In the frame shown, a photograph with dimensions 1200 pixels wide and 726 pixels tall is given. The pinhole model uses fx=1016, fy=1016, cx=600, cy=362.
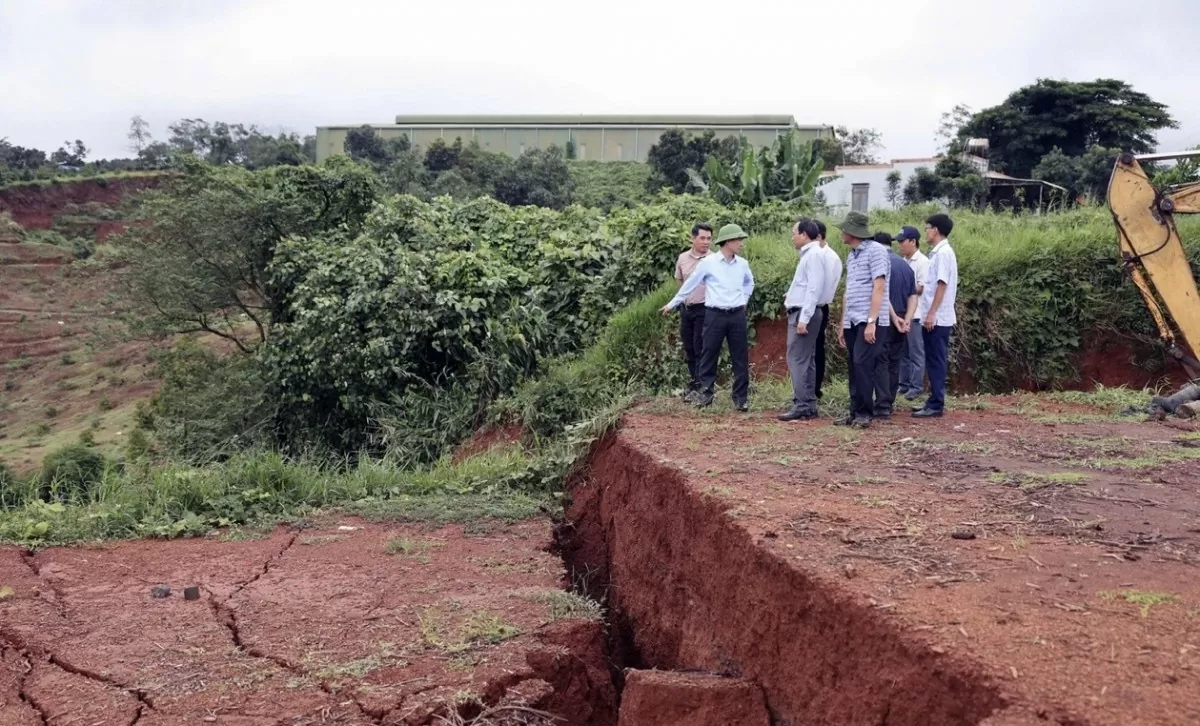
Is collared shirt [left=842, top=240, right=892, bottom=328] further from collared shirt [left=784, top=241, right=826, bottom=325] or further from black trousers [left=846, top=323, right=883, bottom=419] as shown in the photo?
collared shirt [left=784, top=241, right=826, bottom=325]

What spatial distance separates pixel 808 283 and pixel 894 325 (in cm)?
82

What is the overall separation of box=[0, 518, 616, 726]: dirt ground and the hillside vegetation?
1014 millimetres

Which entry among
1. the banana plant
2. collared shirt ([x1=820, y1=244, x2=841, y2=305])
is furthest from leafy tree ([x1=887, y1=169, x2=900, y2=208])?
collared shirt ([x1=820, y1=244, x2=841, y2=305])

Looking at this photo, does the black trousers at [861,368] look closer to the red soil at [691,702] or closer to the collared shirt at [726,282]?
the collared shirt at [726,282]

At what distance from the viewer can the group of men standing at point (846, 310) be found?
7461 mm

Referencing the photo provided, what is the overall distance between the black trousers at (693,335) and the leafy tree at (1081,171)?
1659cm

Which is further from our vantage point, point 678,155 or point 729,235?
point 678,155

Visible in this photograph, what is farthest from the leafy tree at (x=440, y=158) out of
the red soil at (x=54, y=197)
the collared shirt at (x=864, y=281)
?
the collared shirt at (x=864, y=281)

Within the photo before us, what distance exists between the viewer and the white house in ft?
94.7


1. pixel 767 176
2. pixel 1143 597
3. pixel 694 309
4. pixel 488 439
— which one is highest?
pixel 767 176

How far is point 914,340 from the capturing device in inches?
374

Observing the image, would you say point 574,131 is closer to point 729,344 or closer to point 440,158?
point 440,158

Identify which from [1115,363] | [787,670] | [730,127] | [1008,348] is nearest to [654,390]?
[1008,348]

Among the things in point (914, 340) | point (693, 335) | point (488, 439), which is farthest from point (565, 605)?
point (488, 439)
